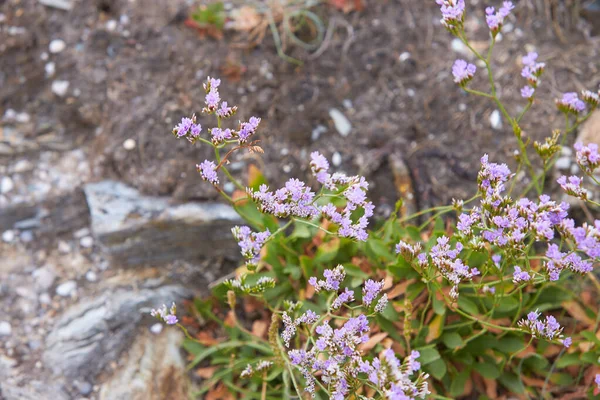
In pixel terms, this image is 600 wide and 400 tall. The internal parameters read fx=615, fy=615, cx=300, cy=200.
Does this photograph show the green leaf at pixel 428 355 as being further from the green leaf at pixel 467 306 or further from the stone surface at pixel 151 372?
the stone surface at pixel 151 372

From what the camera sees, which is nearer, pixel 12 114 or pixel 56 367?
pixel 56 367

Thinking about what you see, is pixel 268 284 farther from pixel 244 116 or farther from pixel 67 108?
pixel 67 108

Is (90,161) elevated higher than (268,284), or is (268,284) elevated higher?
(268,284)

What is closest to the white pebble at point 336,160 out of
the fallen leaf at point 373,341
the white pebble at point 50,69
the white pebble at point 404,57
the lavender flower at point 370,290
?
the white pebble at point 404,57

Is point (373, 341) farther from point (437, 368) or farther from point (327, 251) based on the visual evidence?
point (327, 251)

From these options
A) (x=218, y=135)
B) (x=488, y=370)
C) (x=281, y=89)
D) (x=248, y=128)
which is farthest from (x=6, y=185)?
(x=488, y=370)

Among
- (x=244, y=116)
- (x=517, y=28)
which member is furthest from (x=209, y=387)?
(x=517, y=28)
